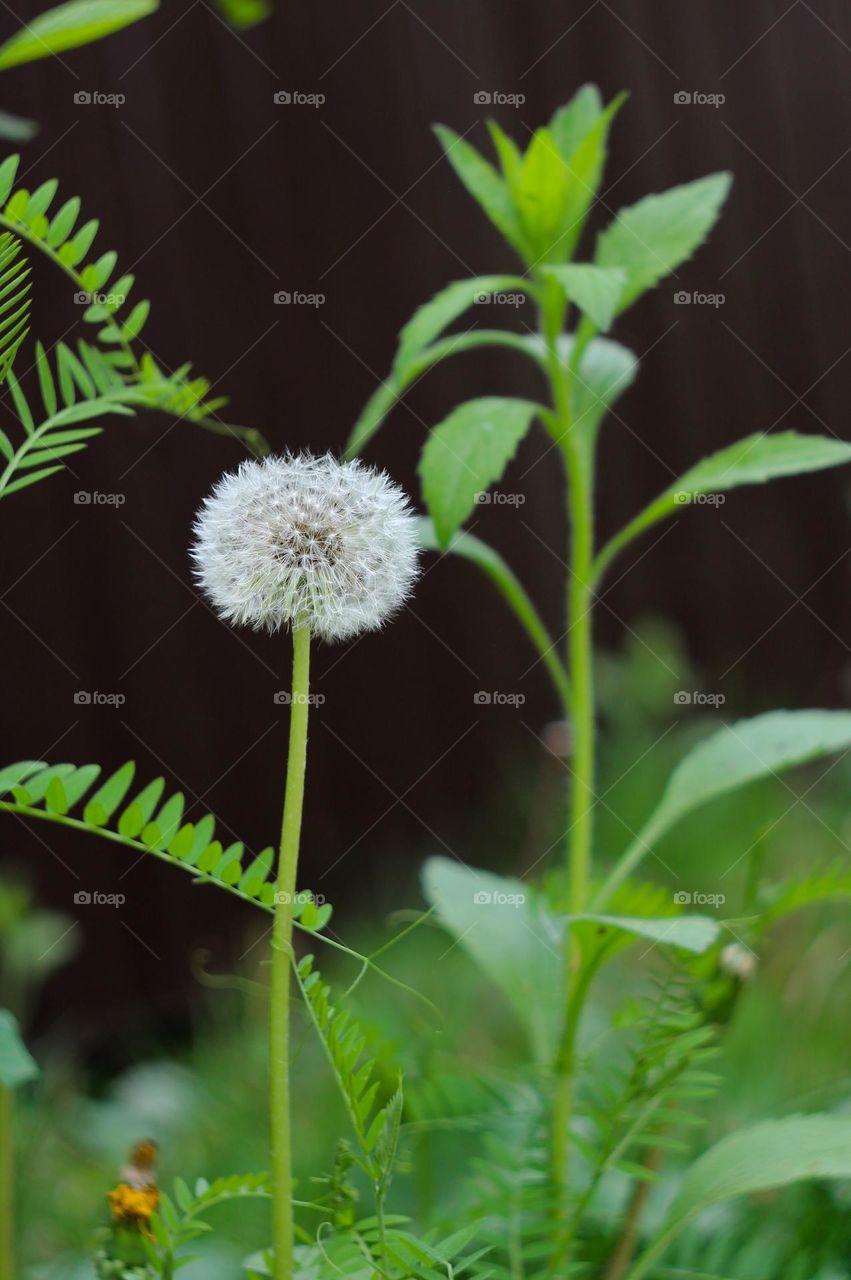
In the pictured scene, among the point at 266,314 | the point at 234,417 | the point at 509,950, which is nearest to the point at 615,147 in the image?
the point at 266,314

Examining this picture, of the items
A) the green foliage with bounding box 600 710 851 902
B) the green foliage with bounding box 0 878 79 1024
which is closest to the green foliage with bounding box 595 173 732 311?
the green foliage with bounding box 600 710 851 902

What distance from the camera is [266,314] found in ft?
5.64

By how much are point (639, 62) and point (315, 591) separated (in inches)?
67.1

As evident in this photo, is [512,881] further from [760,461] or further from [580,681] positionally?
[760,461]

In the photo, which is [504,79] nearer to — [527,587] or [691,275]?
[691,275]

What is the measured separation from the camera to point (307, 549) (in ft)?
1.58
